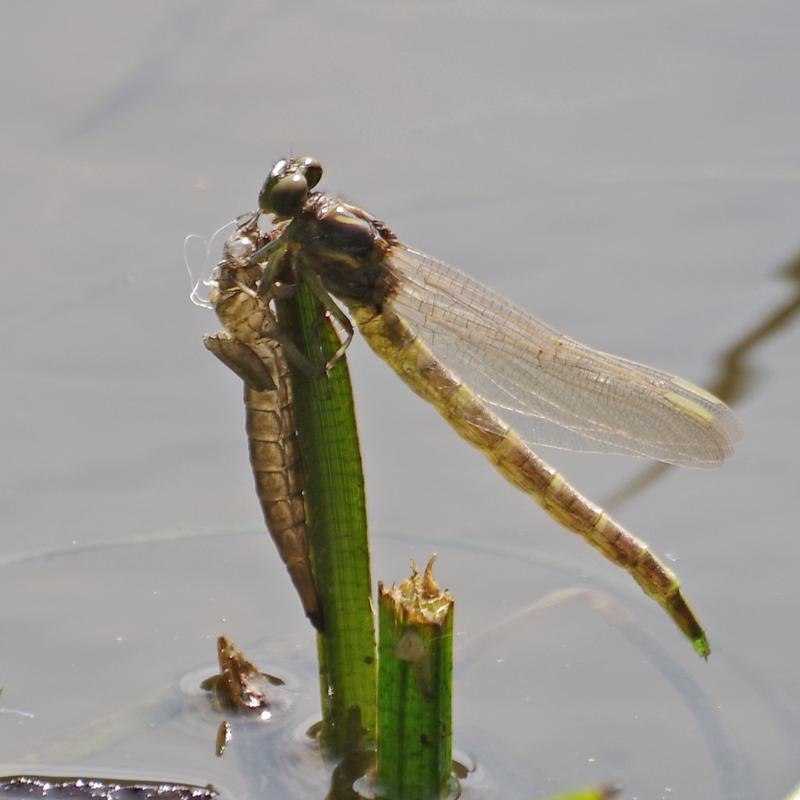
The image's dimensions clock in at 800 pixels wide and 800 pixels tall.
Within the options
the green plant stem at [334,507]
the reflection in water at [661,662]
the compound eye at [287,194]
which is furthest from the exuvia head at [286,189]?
the reflection in water at [661,662]

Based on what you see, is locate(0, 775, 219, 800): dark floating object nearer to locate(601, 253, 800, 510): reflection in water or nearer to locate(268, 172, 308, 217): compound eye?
locate(268, 172, 308, 217): compound eye

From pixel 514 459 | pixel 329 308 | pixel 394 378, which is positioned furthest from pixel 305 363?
pixel 394 378

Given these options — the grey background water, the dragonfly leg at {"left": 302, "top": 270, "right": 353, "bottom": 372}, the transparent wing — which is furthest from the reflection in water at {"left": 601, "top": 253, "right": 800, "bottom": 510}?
the dragonfly leg at {"left": 302, "top": 270, "right": 353, "bottom": 372}

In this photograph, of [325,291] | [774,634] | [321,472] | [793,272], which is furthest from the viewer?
[793,272]

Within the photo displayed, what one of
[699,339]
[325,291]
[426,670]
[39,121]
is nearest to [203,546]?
[325,291]

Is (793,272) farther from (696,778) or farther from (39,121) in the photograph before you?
(39,121)

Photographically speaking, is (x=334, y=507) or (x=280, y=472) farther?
(x=280, y=472)

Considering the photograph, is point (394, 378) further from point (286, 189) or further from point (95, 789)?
point (95, 789)
